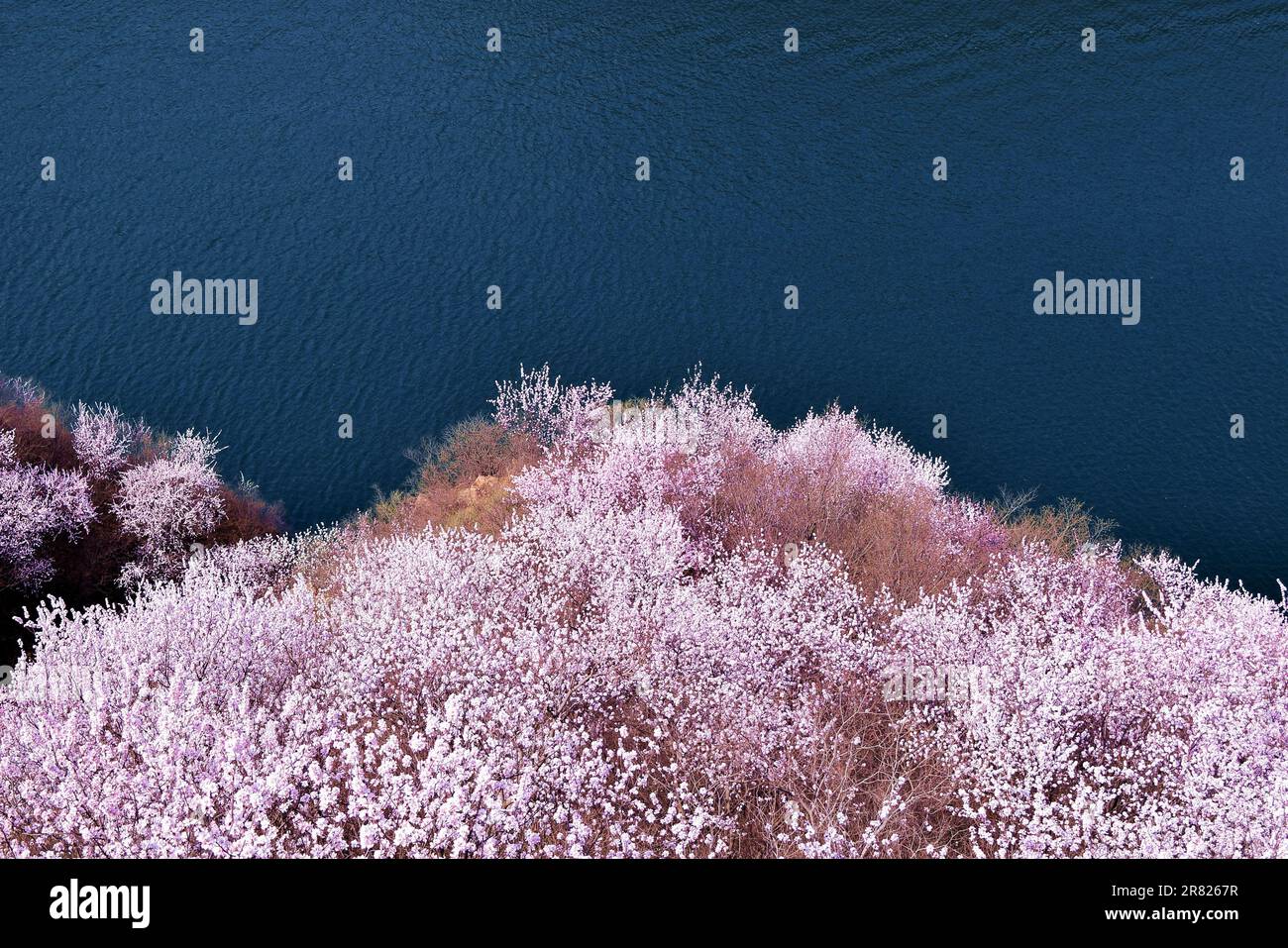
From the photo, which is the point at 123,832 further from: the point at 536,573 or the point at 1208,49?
the point at 1208,49

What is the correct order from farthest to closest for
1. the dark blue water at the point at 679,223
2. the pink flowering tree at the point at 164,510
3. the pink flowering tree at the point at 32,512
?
the dark blue water at the point at 679,223 < the pink flowering tree at the point at 164,510 < the pink flowering tree at the point at 32,512

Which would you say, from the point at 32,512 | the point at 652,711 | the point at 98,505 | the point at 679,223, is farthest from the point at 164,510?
the point at 679,223

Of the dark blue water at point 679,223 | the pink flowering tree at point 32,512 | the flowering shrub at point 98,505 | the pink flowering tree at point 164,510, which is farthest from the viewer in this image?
the dark blue water at point 679,223

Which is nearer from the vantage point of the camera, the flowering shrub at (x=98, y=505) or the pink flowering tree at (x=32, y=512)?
the pink flowering tree at (x=32, y=512)

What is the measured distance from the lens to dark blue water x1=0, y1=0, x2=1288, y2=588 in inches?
2270

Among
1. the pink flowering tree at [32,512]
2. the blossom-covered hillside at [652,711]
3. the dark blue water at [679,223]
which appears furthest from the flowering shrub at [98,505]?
the blossom-covered hillside at [652,711]

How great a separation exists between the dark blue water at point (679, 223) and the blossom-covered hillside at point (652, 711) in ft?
82.1

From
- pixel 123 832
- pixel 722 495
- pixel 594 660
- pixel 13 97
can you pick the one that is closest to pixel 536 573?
pixel 594 660

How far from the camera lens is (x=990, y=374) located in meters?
61.0

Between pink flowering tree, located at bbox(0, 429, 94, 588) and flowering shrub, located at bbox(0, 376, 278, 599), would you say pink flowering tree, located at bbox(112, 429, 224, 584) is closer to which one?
flowering shrub, located at bbox(0, 376, 278, 599)

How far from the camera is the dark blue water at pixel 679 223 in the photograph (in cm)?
5766

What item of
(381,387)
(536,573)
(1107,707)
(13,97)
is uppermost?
(13,97)

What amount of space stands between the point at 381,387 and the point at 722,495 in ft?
90.8

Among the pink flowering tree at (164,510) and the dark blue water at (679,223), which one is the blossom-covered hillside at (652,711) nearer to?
the pink flowering tree at (164,510)
